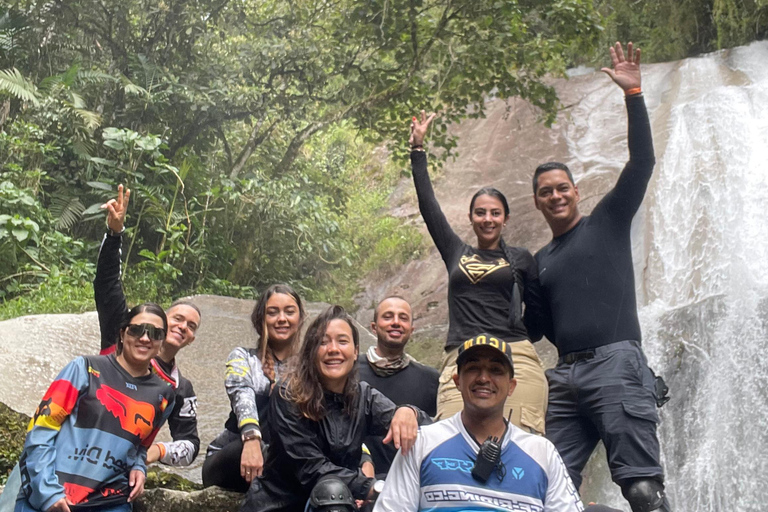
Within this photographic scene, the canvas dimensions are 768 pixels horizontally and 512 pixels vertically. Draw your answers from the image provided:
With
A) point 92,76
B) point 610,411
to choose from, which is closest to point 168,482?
point 610,411

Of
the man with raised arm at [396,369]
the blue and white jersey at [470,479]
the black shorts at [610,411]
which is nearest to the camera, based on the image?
the blue and white jersey at [470,479]

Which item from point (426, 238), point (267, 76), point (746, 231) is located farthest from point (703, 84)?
point (267, 76)

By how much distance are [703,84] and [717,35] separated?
8.05 ft

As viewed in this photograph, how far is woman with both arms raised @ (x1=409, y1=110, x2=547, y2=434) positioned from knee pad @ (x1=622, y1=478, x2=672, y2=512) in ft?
1.51

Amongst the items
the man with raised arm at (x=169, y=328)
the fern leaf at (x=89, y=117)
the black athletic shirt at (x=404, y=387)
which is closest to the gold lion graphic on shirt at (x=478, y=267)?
the black athletic shirt at (x=404, y=387)

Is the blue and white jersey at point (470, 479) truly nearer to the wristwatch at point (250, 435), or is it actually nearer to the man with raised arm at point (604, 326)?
the man with raised arm at point (604, 326)

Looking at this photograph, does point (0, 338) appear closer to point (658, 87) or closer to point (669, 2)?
point (658, 87)

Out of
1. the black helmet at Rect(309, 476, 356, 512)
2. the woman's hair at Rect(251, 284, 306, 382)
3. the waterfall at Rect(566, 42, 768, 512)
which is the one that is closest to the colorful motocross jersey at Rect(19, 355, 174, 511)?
the woman's hair at Rect(251, 284, 306, 382)

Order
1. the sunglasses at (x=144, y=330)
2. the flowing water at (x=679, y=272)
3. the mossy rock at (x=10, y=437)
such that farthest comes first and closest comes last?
the flowing water at (x=679, y=272)
the mossy rock at (x=10, y=437)
the sunglasses at (x=144, y=330)

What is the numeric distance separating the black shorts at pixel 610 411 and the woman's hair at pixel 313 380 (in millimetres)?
869

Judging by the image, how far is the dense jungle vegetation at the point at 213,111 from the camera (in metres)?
10.7

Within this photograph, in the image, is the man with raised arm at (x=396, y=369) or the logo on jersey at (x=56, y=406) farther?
the man with raised arm at (x=396, y=369)

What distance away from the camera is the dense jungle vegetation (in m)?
10.7

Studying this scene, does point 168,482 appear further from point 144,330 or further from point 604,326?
point 604,326
